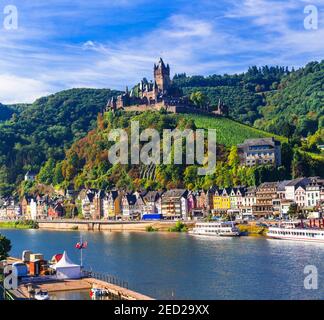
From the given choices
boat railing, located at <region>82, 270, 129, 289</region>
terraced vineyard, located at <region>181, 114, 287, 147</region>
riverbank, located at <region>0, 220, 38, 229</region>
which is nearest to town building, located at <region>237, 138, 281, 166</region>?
terraced vineyard, located at <region>181, 114, 287, 147</region>

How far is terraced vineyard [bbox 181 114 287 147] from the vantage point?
71438mm

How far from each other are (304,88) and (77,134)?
42662 mm

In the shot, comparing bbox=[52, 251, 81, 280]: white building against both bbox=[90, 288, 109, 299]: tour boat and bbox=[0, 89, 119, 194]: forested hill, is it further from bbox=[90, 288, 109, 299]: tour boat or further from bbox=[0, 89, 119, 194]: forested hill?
bbox=[0, 89, 119, 194]: forested hill

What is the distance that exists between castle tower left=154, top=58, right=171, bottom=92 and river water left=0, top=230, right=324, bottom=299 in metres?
47.0

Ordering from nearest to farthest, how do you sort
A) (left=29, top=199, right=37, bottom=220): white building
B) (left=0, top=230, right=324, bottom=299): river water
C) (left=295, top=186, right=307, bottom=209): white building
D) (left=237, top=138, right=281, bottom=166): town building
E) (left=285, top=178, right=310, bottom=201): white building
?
(left=0, top=230, right=324, bottom=299): river water, (left=295, top=186, right=307, bottom=209): white building, (left=285, top=178, right=310, bottom=201): white building, (left=237, top=138, right=281, bottom=166): town building, (left=29, top=199, right=37, bottom=220): white building

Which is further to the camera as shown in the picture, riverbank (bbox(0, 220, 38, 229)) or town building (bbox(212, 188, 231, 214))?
riverbank (bbox(0, 220, 38, 229))

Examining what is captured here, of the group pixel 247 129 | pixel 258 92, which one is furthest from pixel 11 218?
pixel 258 92

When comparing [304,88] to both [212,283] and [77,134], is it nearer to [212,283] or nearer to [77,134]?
[77,134]

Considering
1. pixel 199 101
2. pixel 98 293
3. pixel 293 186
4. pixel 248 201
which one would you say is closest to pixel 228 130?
pixel 199 101

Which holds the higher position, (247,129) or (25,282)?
(247,129)

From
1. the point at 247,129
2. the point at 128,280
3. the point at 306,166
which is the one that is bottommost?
the point at 128,280

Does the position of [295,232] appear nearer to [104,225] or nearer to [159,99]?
[104,225]
